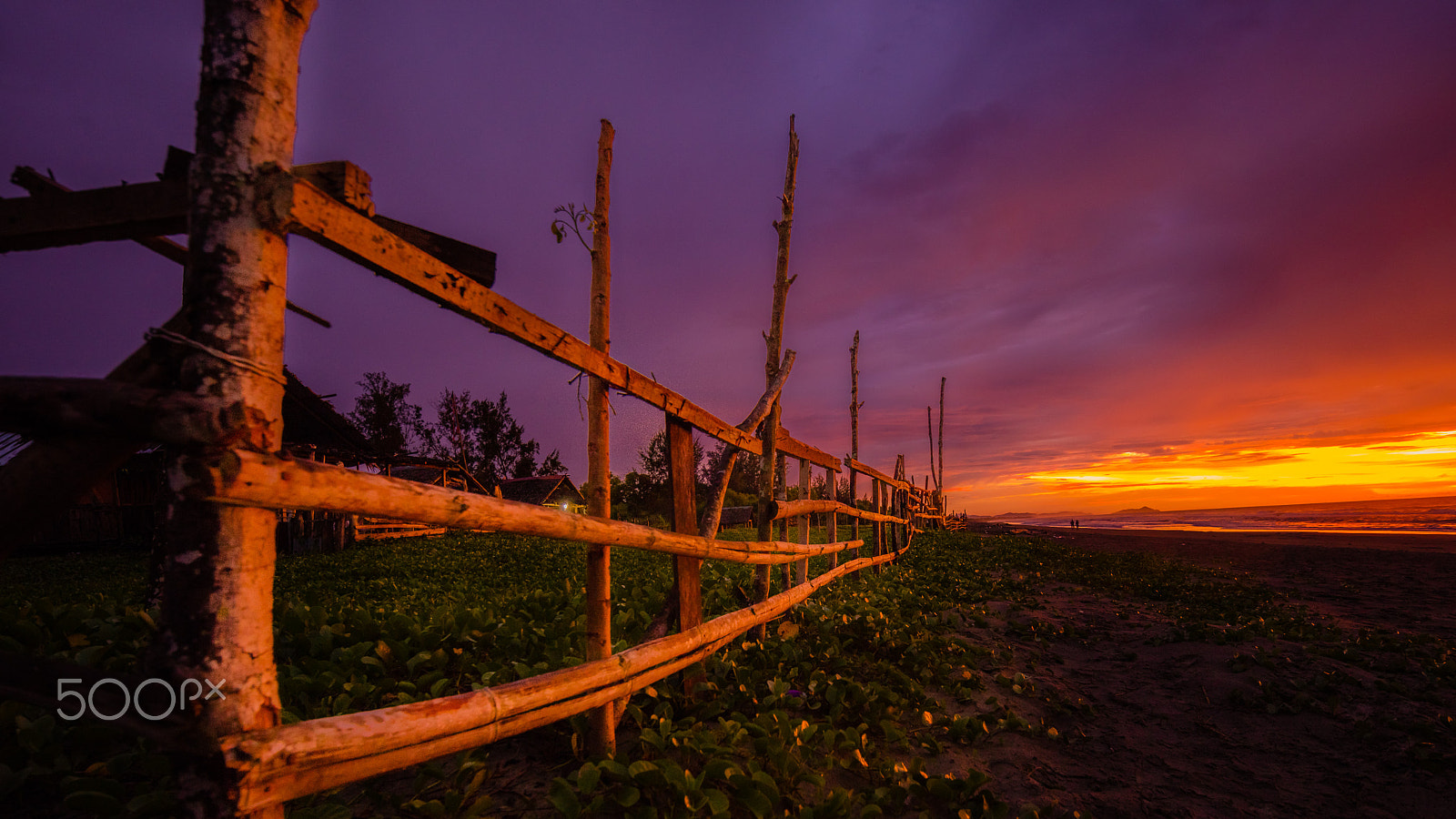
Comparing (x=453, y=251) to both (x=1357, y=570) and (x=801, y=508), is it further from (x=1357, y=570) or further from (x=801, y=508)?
(x=1357, y=570)

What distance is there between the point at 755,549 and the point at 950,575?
22.8 ft

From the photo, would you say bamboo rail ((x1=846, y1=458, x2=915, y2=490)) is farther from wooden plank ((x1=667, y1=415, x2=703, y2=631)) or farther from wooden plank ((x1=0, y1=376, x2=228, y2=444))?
wooden plank ((x1=0, y1=376, x2=228, y2=444))

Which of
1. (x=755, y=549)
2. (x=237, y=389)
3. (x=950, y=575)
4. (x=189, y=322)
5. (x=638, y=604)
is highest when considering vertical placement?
(x=189, y=322)

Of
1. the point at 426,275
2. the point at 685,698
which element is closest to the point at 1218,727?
the point at 685,698

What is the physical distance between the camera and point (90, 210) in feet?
5.38

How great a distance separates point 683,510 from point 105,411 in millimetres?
2911

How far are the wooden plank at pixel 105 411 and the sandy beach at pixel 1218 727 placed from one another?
3.98 m

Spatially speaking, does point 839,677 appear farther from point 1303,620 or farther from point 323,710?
point 1303,620

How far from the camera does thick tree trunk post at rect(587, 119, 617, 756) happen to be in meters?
3.00

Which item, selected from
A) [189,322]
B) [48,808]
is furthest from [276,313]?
[48,808]

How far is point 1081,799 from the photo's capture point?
10.4ft
